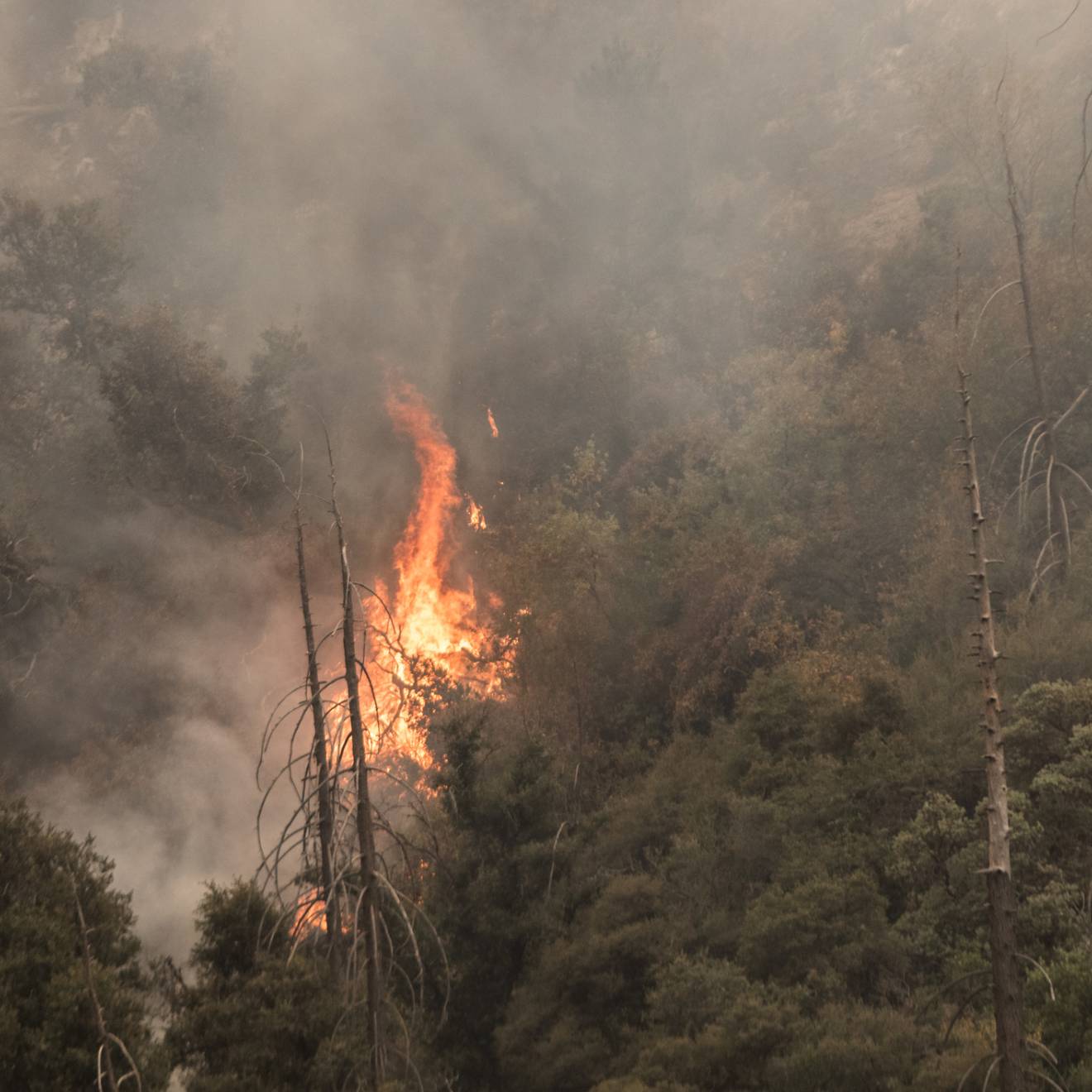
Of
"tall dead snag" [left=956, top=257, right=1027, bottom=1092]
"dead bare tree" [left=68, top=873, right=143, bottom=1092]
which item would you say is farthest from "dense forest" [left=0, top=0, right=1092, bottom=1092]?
"dead bare tree" [left=68, top=873, right=143, bottom=1092]

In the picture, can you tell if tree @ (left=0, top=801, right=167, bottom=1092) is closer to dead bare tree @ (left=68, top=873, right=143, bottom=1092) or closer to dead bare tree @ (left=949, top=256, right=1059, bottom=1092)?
dead bare tree @ (left=68, top=873, right=143, bottom=1092)

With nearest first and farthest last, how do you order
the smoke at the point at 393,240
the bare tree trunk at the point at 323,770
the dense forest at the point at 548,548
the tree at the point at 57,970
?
the tree at the point at 57,970, the bare tree trunk at the point at 323,770, the dense forest at the point at 548,548, the smoke at the point at 393,240

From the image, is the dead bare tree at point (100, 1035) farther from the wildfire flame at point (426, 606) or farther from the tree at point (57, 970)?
the wildfire flame at point (426, 606)

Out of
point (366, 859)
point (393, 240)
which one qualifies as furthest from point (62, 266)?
point (366, 859)

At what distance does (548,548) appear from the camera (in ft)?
109

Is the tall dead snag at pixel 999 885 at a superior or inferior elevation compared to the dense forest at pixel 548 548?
inferior

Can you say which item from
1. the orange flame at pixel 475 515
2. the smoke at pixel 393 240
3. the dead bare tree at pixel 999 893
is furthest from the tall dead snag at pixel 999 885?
the orange flame at pixel 475 515

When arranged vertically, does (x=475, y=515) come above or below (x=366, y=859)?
above

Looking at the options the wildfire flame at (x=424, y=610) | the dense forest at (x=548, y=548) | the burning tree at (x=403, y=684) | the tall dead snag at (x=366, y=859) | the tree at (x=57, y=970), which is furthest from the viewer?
the wildfire flame at (x=424, y=610)

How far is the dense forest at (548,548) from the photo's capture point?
14.1m

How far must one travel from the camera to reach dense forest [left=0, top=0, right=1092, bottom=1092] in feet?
46.4

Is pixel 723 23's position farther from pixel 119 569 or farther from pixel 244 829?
pixel 244 829

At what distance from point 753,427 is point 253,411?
→ 21.2 metres

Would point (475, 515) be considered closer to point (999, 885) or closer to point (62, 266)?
point (62, 266)
